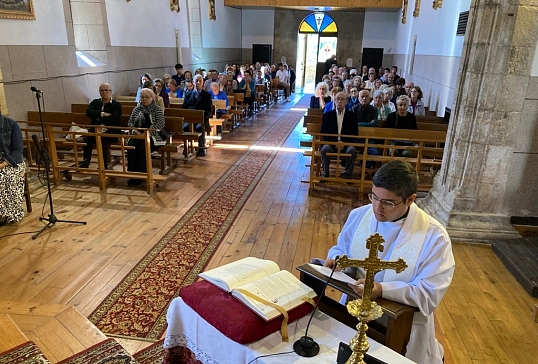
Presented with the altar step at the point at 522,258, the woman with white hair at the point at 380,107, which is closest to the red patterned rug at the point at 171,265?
the woman with white hair at the point at 380,107

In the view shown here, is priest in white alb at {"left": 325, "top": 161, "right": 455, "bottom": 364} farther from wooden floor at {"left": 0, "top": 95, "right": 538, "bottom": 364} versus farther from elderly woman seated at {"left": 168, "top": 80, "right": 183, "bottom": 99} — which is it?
elderly woman seated at {"left": 168, "top": 80, "right": 183, "bottom": 99}

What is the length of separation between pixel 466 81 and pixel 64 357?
4.01 m

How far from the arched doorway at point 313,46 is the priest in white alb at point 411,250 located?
1815 centimetres

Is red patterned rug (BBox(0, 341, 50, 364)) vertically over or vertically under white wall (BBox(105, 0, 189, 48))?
under

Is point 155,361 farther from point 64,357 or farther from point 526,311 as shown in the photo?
point 526,311

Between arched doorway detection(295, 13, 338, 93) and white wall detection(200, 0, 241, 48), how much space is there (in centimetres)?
288

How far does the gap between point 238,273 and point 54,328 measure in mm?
1693

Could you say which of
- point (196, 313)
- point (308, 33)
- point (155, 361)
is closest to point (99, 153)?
point (155, 361)

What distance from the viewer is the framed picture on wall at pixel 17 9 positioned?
5931 mm

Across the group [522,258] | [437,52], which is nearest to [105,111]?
[522,258]

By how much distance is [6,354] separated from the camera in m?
2.39

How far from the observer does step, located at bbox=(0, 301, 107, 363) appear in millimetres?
2578

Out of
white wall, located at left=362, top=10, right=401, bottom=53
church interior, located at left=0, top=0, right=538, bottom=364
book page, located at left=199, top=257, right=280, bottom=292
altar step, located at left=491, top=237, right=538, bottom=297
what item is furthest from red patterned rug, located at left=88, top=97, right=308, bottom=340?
white wall, located at left=362, top=10, right=401, bottom=53

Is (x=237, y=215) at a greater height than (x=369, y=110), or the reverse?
(x=369, y=110)
